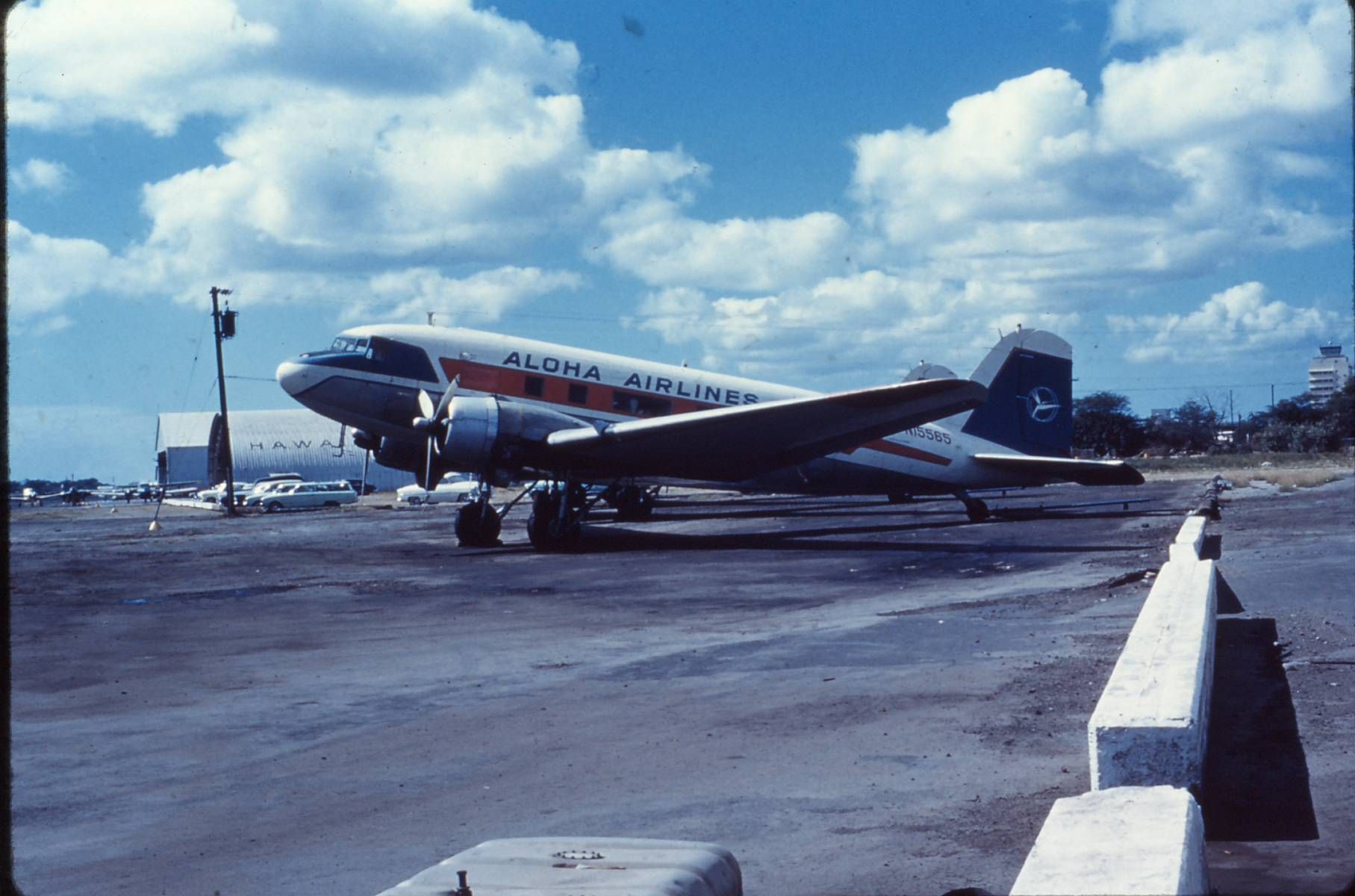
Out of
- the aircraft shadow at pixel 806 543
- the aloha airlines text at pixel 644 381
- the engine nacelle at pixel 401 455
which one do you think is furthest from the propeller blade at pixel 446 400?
the aircraft shadow at pixel 806 543

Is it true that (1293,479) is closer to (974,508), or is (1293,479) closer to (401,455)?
(974,508)

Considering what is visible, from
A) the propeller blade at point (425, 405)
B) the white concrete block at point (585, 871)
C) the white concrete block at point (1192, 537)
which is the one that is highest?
the propeller blade at point (425, 405)

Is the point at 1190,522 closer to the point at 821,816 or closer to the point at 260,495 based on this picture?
the point at 821,816

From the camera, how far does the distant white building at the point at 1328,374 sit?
122875 mm

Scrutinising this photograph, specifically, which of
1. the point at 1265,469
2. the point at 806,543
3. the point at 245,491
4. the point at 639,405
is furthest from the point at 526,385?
the point at 1265,469

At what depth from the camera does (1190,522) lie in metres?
13.9

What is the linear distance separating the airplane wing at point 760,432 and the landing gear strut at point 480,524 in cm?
174

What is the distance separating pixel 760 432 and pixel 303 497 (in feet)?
132

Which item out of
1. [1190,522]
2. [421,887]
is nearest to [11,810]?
[421,887]

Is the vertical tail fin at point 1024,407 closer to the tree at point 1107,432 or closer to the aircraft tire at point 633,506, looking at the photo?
the aircraft tire at point 633,506

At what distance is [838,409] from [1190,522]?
7634 mm

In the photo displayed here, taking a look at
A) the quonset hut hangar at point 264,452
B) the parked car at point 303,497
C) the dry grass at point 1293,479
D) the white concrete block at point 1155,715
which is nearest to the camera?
the white concrete block at point 1155,715

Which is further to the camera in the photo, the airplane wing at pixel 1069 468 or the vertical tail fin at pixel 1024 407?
the vertical tail fin at pixel 1024 407

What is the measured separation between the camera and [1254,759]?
216 inches
